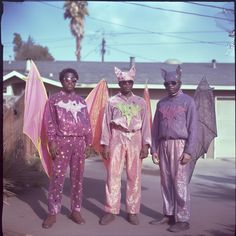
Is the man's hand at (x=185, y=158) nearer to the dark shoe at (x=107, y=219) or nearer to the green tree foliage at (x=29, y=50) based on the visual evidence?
the dark shoe at (x=107, y=219)

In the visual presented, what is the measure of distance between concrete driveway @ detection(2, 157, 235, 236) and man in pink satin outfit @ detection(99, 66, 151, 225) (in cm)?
28

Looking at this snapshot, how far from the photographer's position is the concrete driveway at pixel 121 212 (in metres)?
5.34

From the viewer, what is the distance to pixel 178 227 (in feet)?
17.7

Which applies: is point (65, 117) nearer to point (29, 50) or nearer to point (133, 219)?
point (133, 219)

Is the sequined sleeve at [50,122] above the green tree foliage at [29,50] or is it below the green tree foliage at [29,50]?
below

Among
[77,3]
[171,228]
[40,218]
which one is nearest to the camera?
[171,228]

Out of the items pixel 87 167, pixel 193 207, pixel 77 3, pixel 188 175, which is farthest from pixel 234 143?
pixel 77 3

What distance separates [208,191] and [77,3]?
3139cm

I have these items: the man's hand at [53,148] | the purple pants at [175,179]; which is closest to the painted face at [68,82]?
the man's hand at [53,148]

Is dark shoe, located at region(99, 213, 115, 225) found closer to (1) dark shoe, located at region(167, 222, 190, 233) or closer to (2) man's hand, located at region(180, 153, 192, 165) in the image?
(1) dark shoe, located at region(167, 222, 190, 233)

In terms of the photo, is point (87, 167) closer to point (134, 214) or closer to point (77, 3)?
point (134, 214)

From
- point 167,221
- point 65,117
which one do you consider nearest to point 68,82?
point 65,117

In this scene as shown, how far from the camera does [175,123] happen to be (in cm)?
542

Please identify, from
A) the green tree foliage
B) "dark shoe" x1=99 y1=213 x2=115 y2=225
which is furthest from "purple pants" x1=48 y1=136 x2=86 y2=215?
the green tree foliage
